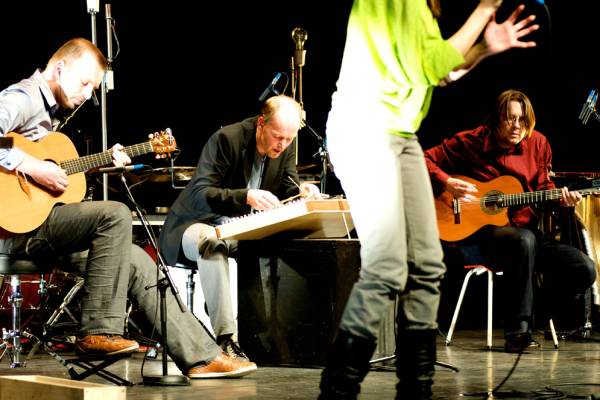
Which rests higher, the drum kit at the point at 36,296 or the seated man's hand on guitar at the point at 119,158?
the seated man's hand on guitar at the point at 119,158

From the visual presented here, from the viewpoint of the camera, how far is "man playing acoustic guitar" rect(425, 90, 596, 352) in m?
5.13

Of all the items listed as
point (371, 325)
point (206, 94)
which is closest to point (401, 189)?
point (371, 325)

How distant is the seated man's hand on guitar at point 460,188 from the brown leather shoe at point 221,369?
6.15ft

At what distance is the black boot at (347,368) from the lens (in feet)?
8.46

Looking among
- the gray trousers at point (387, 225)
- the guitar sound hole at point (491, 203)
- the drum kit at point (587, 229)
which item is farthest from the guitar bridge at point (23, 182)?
the drum kit at point (587, 229)

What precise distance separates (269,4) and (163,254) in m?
3.70

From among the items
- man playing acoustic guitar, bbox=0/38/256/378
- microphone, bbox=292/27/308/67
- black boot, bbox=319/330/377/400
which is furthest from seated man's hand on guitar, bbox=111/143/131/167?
microphone, bbox=292/27/308/67

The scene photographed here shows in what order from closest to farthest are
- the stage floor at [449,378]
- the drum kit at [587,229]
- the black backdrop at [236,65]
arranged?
the stage floor at [449,378] < the drum kit at [587,229] < the black backdrop at [236,65]

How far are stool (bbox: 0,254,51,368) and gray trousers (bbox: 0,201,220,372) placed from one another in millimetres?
64

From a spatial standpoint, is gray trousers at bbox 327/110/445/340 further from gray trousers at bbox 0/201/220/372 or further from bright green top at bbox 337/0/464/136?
gray trousers at bbox 0/201/220/372

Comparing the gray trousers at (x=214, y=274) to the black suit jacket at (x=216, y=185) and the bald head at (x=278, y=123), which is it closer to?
the black suit jacket at (x=216, y=185)

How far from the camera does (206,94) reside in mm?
7723

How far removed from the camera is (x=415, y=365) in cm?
268

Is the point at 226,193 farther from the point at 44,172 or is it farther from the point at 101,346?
the point at 101,346
